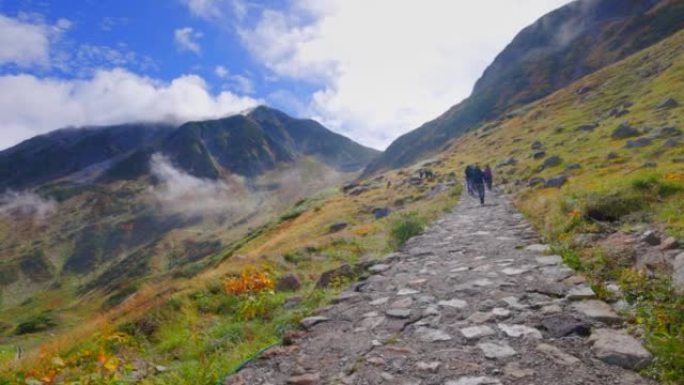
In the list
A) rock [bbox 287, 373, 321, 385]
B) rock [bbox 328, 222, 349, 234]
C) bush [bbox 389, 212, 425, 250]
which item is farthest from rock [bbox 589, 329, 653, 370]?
rock [bbox 328, 222, 349, 234]

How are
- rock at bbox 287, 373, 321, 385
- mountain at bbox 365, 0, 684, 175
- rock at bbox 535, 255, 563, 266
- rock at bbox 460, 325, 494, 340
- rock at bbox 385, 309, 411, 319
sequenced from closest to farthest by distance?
1. rock at bbox 287, 373, 321, 385
2. rock at bbox 460, 325, 494, 340
3. rock at bbox 385, 309, 411, 319
4. rock at bbox 535, 255, 563, 266
5. mountain at bbox 365, 0, 684, 175

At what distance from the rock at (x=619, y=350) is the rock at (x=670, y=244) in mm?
2250

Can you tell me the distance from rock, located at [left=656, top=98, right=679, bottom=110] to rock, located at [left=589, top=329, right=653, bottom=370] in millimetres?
53688

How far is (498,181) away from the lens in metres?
42.3

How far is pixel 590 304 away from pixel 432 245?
687 centimetres

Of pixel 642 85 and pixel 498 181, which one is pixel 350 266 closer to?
pixel 498 181

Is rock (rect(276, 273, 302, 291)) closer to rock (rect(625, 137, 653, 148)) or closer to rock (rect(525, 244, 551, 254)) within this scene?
rock (rect(525, 244, 551, 254))

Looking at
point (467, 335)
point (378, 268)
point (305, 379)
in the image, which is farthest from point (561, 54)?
point (305, 379)

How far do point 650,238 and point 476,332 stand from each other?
3.61m

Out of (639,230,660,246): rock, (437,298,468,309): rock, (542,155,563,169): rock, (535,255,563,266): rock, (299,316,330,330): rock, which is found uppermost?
→ (542,155,563,169): rock

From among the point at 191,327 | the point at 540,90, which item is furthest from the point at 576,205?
the point at 540,90

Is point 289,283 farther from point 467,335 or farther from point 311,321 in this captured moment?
point 467,335

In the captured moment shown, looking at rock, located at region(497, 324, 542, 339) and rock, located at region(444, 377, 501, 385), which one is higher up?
rock, located at region(444, 377, 501, 385)

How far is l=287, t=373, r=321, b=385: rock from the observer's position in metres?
4.78
